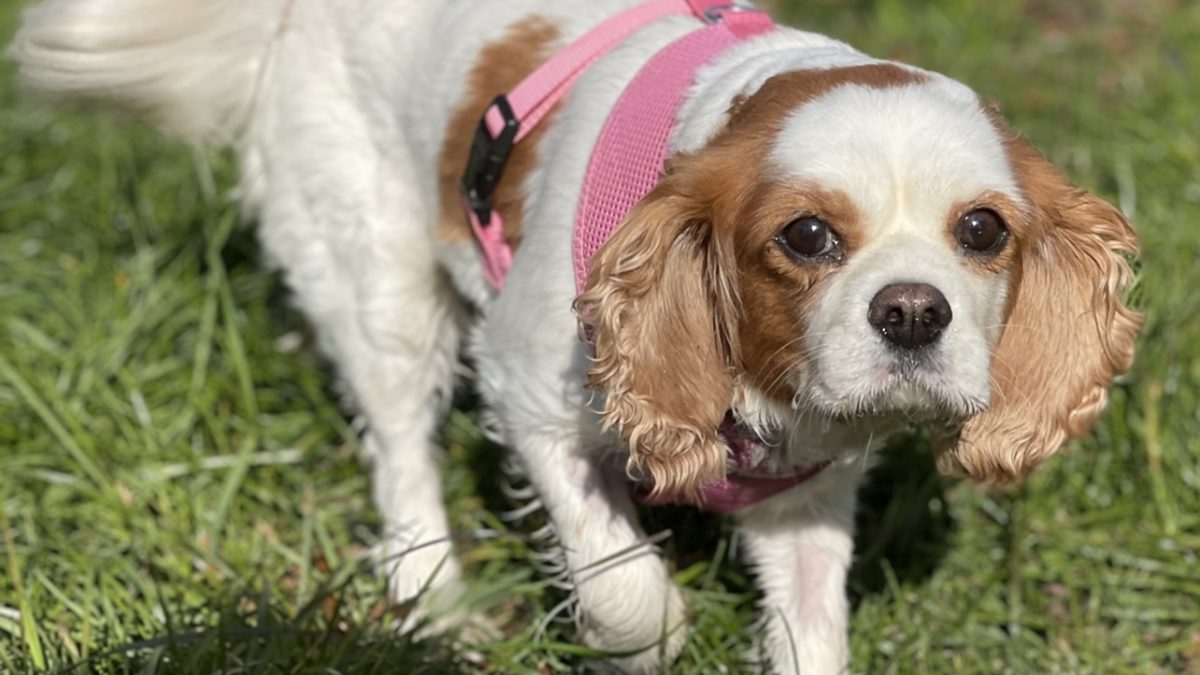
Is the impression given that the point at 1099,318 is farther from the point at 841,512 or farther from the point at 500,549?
the point at 500,549

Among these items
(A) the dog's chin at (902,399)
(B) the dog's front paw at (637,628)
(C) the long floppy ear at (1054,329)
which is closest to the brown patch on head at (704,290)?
(A) the dog's chin at (902,399)

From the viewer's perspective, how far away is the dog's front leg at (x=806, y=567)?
11.1ft

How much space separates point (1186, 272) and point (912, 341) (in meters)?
2.28

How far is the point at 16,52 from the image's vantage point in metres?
4.15

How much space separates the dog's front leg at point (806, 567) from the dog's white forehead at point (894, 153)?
2.85 feet

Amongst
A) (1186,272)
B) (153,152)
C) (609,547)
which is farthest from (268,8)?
(1186,272)

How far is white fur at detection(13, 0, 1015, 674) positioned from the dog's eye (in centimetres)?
5

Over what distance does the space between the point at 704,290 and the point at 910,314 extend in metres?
0.44

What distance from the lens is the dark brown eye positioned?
2652 millimetres

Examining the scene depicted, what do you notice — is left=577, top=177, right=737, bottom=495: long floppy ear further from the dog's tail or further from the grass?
the dog's tail

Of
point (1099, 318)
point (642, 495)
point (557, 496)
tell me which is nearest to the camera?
point (1099, 318)

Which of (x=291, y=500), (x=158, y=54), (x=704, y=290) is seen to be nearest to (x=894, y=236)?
(x=704, y=290)

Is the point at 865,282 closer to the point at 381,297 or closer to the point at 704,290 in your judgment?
the point at 704,290

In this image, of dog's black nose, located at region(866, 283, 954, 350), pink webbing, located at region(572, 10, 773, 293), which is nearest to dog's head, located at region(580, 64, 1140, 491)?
dog's black nose, located at region(866, 283, 954, 350)
